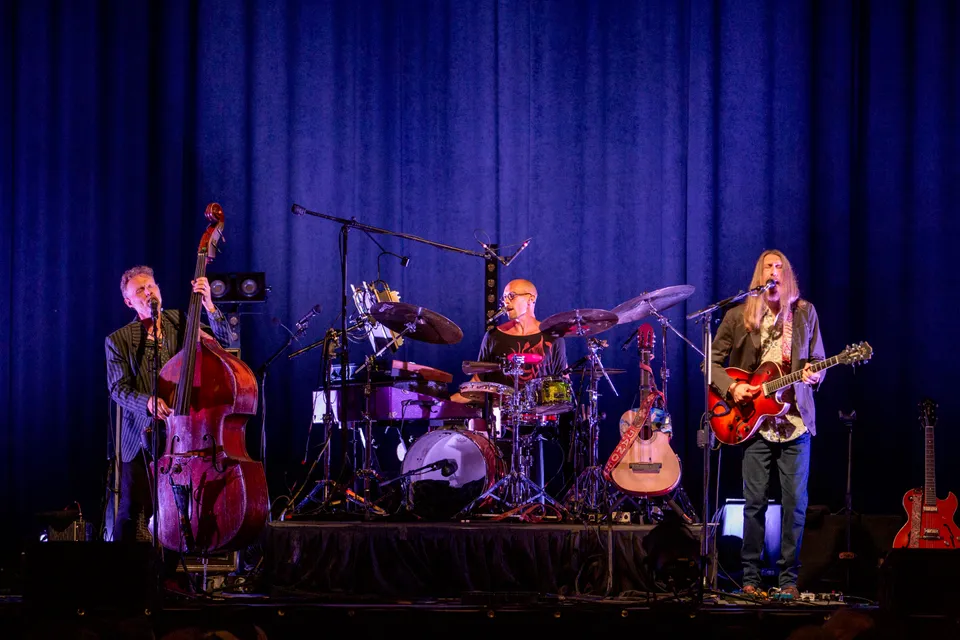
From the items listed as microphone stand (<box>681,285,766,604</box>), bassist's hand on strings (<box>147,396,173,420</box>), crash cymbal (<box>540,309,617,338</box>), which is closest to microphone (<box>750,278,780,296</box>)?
microphone stand (<box>681,285,766,604</box>)

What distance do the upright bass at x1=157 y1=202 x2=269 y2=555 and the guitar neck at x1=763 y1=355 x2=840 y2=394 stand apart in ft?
9.00

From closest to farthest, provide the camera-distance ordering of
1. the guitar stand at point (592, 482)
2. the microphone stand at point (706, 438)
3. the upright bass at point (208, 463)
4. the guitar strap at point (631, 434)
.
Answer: the upright bass at point (208, 463), the microphone stand at point (706, 438), the guitar strap at point (631, 434), the guitar stand at point (592, 482)

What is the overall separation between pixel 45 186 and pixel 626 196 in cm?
461

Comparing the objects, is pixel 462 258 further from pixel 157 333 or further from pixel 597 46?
pixel 157 333

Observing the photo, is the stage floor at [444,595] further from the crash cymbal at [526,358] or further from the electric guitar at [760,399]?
the crash cymbal at [526,358]

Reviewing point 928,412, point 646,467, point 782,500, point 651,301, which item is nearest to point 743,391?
point 782,500

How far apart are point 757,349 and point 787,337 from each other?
0.59ft

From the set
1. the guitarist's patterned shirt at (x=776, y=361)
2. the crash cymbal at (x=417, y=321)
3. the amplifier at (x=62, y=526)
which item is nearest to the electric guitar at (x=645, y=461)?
the guitarist's patterned shirt at (x=776, y=361)

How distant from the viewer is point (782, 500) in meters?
5.61

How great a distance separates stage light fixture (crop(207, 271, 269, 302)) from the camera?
274 inches

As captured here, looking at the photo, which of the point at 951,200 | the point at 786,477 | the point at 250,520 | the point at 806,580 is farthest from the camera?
the point at 951,200

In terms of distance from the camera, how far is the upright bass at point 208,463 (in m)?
4.82

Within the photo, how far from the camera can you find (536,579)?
5691mm

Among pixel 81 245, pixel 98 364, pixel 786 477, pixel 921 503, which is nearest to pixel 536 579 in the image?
pixel 786 477
